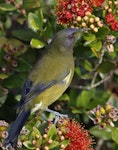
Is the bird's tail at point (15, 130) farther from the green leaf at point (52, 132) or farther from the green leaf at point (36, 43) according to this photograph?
the green leaf at point (36, 43)

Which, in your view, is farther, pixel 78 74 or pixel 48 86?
pixel 78 74

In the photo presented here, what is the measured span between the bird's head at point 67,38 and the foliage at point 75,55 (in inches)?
1.7

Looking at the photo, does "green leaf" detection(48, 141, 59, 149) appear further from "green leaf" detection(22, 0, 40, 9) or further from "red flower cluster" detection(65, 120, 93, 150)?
"green leaf" detection(22, 0, 40, 9)

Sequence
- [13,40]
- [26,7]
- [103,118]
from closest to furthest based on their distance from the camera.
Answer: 1. [103,118]
2. [26,7]
3. [13,40]

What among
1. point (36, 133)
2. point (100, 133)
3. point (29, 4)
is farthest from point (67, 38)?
point (36, 133)

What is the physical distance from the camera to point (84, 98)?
411 centimetres

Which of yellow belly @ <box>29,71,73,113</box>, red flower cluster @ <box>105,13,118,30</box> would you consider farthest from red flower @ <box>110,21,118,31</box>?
yellow belly @ <box>29,71,73,113</box>

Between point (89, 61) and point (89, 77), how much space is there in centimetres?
19

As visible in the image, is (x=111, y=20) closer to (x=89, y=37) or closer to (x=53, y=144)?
(x=89, y=37)

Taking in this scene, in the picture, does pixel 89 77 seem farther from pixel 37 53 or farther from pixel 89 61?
pixel 37 53

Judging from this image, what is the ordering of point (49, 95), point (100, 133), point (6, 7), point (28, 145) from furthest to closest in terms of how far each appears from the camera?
1. point (100, 133)
2. point (6, 7)
3. point (49, 95)
4. point (28, 145)

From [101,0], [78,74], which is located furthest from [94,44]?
[78,74]

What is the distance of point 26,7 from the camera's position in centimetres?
414

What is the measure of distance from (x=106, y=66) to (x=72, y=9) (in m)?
0.70
